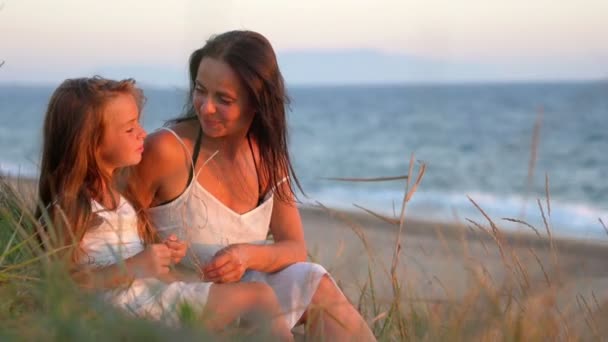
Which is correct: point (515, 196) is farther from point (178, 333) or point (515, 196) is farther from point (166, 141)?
point (178, 333)

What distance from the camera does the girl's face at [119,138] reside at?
2.79 meters

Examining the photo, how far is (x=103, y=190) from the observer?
2.78m

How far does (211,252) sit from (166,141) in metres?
0.42

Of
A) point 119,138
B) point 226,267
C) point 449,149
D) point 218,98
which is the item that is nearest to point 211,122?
point 218,98

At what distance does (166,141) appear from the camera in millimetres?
3008

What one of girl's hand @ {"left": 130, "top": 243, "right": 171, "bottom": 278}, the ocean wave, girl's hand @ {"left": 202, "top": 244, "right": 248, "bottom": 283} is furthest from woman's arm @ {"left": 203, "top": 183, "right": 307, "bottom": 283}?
the ocean wave

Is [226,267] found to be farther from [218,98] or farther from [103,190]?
[218,98]

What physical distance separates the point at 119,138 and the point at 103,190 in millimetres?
173

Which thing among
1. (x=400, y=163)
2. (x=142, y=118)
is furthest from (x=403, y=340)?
(x=400, y=163)

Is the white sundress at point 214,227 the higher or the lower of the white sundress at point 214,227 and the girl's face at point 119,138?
the lower

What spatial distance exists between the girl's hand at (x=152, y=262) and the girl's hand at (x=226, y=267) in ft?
0.64

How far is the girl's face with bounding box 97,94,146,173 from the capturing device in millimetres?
2787

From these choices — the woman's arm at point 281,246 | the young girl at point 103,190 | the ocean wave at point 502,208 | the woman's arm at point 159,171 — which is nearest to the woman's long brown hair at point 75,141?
the young girl at point 103,190

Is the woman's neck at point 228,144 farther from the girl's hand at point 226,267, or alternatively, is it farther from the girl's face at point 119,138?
the girl's hand at point 226,267
